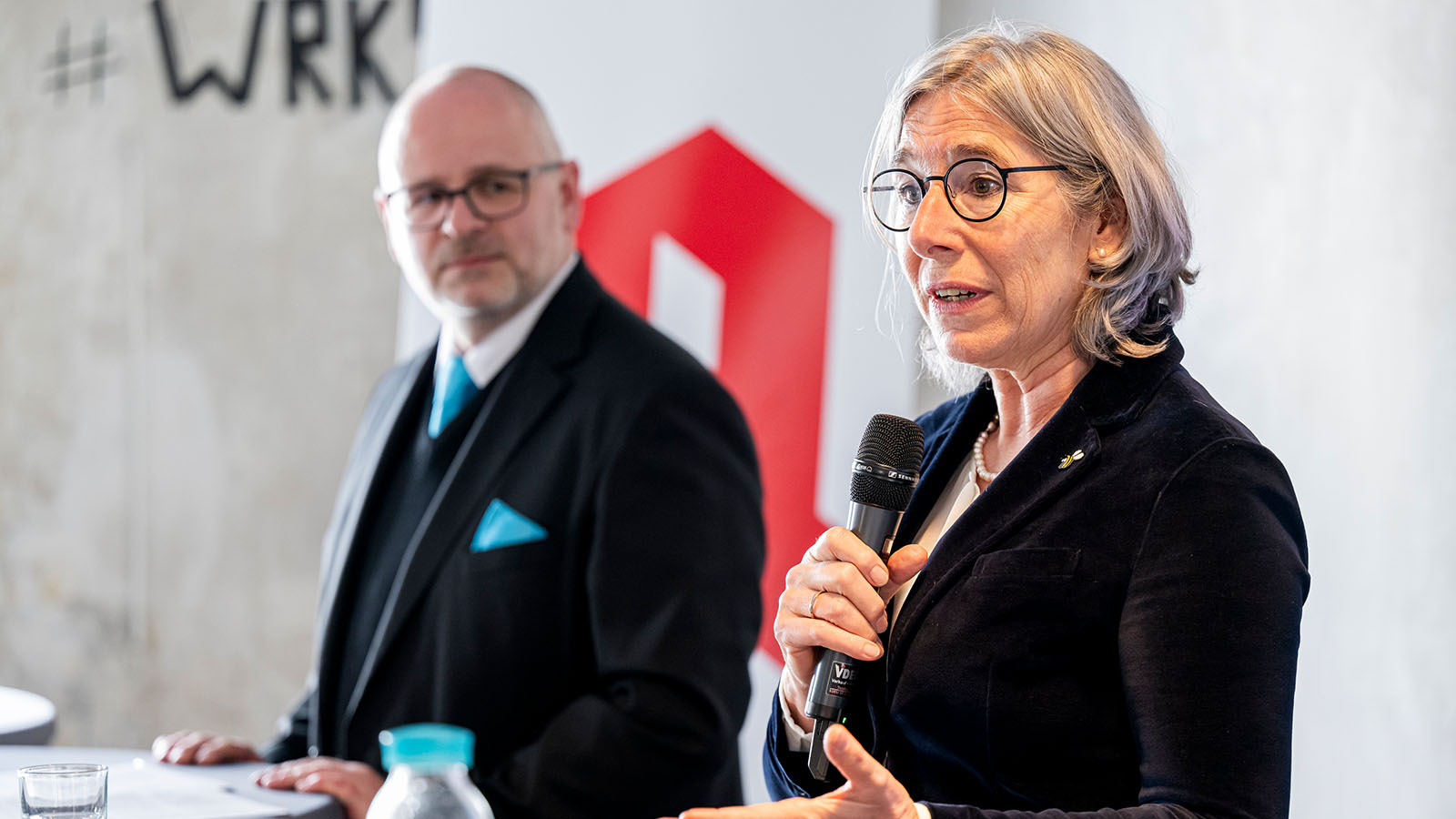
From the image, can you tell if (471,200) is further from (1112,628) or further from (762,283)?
(1112,628)

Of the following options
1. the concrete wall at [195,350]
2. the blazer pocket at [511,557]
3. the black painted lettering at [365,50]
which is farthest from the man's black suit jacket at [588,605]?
the black painted lettering at [365,50]

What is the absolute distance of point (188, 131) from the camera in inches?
173

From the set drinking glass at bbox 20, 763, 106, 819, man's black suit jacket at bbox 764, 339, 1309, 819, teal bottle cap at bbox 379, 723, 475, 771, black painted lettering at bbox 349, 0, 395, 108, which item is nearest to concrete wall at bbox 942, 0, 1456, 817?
man's black suit jacket at bbox 764, 339, 1309, 819

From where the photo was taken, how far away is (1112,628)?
1.25 m

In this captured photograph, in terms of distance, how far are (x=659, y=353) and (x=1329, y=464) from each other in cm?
113

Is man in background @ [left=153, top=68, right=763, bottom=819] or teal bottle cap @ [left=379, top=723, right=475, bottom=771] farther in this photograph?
man in background @ [left=153, top=68, right=763, bottom=819]

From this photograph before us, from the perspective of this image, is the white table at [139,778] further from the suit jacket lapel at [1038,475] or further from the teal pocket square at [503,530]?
the suit jacket lapel at [1038,475]

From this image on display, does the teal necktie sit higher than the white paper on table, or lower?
higher

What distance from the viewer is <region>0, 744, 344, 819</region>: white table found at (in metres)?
1.69

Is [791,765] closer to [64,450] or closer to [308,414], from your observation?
[308,414]

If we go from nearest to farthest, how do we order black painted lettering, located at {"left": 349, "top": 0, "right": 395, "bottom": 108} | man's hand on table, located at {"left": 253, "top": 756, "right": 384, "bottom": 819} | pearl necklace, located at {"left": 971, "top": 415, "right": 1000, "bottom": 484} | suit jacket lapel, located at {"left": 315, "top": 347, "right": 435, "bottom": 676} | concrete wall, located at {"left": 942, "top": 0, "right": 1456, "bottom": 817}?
pearl necklace, located at {"left": 971, "top": 415, "right": 1000, "bottom": 484}
man's hand on table, located at {"left": 253, "top": 756, "right": 384, "bottom": 819}
concrete wall, located at {"left": 942, "top": 0, "right": 1456, "bottom": 817}
suit jacket lapel, located at {"left": 315, "top": 347, "right": 435, "bottom": 676}
black painted lettering, located at {"left": 349, "top": 0, "right": 395, "bottom": 108}

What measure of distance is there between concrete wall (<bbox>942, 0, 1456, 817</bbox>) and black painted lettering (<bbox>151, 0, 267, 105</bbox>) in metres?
3.05

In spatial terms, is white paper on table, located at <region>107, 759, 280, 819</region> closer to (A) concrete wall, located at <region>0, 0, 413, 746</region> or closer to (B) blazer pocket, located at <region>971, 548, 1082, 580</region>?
(B) blazer pocket, located at <region>971, 548, 1082, 580</region>

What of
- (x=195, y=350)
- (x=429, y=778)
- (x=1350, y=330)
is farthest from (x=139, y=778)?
(x=195, y=350)
